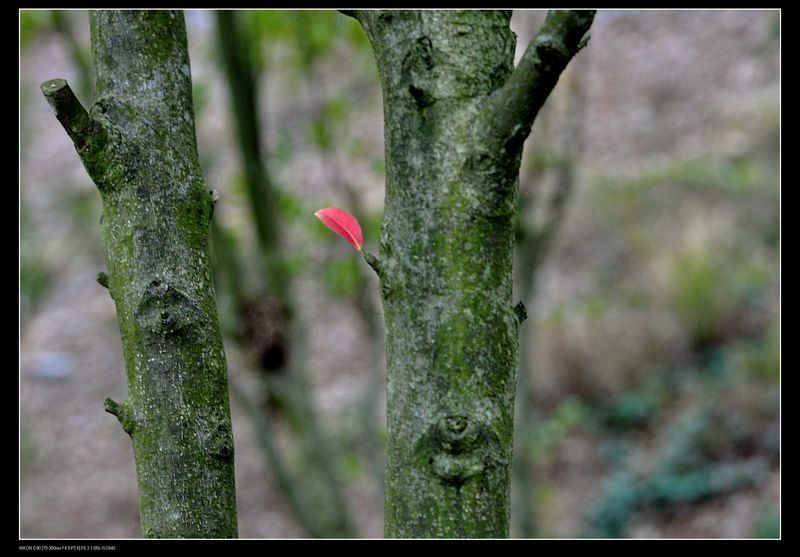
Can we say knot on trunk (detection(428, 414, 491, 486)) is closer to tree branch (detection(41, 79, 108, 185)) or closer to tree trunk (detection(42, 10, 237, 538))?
tree trunk (detection(42, 10, 237, 538))

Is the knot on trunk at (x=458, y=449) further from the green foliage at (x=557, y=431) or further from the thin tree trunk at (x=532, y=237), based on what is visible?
the green foliage at (x=557, y=431)

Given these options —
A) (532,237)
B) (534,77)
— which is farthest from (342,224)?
(532,237)

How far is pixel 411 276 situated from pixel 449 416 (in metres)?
0.18

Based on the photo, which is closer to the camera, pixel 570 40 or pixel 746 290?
pixel 570 40

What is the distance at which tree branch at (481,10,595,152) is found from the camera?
2.95 ft

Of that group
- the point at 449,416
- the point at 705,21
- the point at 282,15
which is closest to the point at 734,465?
the point at 282,15

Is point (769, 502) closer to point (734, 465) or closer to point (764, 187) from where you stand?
point (734, 465)

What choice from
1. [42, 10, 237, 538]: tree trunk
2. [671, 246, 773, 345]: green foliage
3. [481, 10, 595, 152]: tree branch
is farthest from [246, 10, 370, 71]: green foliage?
[671, 246, 773, 345]: green foliage

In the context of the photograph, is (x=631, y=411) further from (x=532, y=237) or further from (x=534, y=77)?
(x=534, y=77)

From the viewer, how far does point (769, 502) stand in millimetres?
4996

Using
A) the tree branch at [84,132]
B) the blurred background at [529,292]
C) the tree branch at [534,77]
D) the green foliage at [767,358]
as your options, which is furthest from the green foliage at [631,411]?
the tree branch at [84,132]

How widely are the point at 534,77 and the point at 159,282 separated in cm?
54

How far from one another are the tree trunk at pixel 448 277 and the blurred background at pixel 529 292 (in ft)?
8.38
